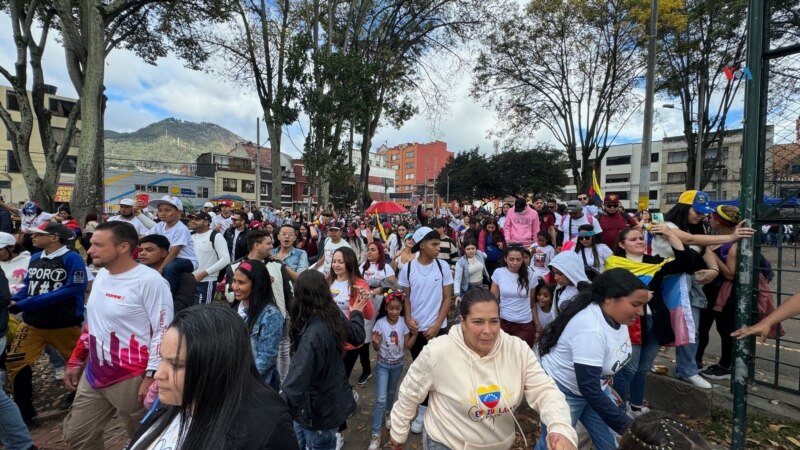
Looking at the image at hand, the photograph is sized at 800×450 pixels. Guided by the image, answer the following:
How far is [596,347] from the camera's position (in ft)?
7.29

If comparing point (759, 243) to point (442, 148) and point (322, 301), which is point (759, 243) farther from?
point (442, 148)

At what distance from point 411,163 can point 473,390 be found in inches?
3797

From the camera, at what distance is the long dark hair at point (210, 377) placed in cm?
127

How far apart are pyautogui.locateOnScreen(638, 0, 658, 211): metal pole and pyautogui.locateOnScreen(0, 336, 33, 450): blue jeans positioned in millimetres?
10559

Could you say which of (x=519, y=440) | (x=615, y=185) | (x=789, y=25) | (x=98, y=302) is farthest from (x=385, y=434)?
(x=615, y=185)

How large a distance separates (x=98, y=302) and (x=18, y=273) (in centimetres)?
278

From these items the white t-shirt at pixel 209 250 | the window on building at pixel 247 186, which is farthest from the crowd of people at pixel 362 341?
the window on building at pixel 247 186

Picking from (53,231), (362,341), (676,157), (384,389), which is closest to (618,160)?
(676,157)

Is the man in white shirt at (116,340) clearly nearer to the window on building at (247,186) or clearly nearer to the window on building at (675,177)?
the window on building at (247,186)

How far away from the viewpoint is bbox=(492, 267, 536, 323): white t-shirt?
438 cm

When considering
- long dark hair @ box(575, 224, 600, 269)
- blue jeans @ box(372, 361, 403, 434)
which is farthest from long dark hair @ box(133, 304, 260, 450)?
long dark hair @ box(575, 224, 600, 269)

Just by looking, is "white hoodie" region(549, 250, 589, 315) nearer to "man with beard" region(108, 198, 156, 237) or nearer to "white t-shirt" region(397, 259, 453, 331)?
"white t-shirt" region(397, 259, 453, 331)

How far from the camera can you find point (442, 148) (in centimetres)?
9300

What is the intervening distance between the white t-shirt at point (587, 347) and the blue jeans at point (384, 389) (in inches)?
65.4
